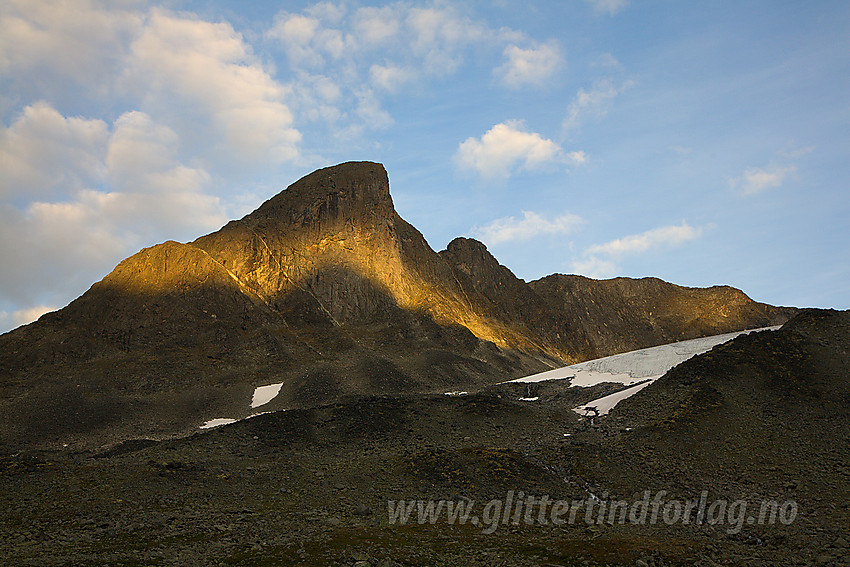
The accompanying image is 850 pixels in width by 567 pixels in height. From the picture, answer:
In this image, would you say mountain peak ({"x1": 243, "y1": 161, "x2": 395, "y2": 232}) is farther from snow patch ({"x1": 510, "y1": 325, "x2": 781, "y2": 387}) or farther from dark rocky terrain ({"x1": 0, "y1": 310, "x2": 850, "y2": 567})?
dark rocky terrain ({"x1": 0, "y1": 310, "x2": 850, "y2": 567})

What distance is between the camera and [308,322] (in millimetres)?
127875

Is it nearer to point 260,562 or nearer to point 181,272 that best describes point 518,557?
point 260,562

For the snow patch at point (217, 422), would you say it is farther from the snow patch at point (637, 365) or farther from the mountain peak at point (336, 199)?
the mountain peak at point (336, 199)

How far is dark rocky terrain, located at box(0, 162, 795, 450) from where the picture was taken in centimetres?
8512

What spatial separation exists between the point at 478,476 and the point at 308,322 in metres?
94.7

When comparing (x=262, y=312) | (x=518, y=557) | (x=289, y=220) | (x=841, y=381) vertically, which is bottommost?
(x=518, y=557)

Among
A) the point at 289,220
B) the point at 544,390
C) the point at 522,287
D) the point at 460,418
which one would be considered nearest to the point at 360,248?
the point at 289,220

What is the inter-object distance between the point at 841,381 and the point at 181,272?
117663 mm

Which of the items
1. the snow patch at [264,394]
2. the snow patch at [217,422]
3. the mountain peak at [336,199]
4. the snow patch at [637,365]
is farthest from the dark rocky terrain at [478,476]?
the mountain peak at [336,199]

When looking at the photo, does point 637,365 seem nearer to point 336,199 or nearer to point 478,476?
point 478,476

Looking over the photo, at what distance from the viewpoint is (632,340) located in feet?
568

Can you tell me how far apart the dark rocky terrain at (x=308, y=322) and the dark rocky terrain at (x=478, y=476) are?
26.3m

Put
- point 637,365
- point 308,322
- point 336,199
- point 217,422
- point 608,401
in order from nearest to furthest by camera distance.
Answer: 1. point 608,401
2. point 637,365
3. point 217,422
4. point 308,322
5. point 336,199

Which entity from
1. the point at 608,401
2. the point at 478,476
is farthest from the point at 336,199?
the point at 478,476
